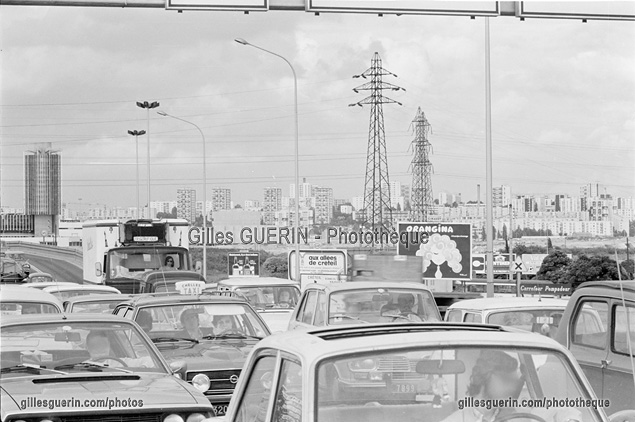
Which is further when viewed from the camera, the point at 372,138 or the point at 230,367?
the point at 372,138

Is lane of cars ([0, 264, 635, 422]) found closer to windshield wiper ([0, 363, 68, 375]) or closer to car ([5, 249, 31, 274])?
windshield wiper ([0, 363, 68, 375])

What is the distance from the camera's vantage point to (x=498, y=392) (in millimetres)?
4457

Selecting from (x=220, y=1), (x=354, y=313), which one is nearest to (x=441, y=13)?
(x=220, y=1)

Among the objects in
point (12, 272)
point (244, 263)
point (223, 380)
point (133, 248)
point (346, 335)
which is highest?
point (346, 335)

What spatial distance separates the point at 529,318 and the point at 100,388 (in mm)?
5880

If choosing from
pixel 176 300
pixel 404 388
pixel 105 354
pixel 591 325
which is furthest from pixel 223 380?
pixel 404 388

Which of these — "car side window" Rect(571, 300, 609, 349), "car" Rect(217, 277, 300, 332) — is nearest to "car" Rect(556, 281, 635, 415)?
"car side window" Rect(571, 300, 609, 349)

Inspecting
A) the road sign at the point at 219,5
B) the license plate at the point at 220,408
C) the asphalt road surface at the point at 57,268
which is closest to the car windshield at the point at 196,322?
the license plate at the point at 220,408

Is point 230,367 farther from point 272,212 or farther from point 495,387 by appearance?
point 272,212

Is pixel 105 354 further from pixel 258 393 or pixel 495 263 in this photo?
pixel 495 263

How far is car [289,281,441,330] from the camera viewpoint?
1351 centimetres

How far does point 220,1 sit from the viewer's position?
1566 cm

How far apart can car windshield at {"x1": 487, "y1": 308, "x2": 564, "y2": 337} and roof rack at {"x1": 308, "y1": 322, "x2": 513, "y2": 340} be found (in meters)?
6.94

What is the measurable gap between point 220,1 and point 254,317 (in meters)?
5.62
